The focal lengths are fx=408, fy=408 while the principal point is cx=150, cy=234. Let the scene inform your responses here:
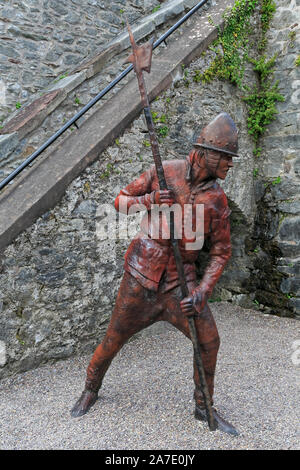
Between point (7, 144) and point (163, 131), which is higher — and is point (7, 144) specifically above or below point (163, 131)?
A: below

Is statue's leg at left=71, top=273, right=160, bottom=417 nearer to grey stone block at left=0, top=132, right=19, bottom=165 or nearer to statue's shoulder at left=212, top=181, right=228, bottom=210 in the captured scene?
statue's shoulder at left=212, top=181, right=228, bottom=210

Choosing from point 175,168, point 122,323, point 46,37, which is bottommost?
point 122,323

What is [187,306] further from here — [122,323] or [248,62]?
[248,62]

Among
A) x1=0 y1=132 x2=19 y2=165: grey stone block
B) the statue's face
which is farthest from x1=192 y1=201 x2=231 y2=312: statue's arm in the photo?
x1=0 y1=132 x2=19 y2=165: grey stone block

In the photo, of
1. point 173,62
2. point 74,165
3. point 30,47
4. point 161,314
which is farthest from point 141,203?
point 30,47

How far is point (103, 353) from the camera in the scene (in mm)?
2750

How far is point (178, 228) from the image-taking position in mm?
2414

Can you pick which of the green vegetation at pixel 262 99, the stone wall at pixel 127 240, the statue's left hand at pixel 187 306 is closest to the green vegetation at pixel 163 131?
the stone wall at pixel 127 240

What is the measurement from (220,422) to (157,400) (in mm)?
595

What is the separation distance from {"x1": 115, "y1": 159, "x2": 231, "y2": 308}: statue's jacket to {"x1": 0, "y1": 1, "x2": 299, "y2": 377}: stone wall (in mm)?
1193

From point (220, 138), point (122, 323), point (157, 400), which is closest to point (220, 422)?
point (157, 400)

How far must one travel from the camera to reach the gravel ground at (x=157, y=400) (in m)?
2.55

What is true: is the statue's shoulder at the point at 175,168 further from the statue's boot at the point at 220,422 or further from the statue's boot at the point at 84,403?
the statue's boot at the point at 84,403

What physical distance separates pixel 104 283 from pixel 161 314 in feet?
4.59
